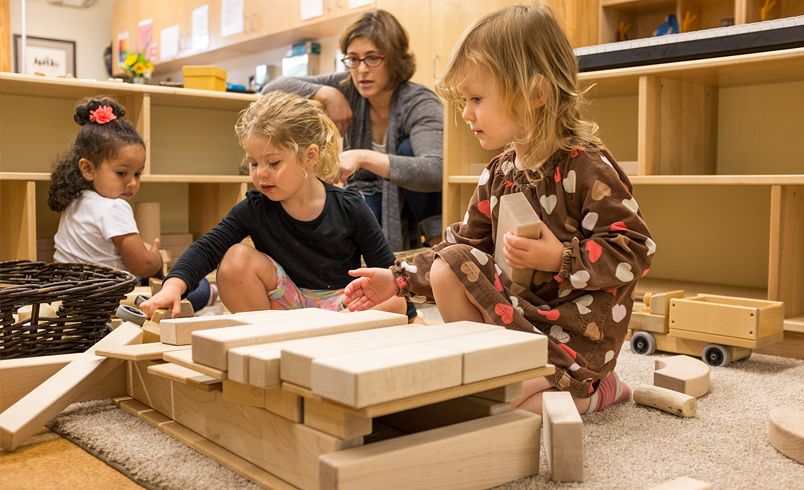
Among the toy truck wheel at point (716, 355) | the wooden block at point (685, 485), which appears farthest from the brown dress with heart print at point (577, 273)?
the toy truck wheel at point (716, 355)

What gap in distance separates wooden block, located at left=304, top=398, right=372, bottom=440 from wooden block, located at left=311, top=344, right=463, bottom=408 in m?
0.04

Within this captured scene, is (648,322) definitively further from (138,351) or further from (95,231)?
(95,231)

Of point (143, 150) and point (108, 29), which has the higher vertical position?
point (108, 29)

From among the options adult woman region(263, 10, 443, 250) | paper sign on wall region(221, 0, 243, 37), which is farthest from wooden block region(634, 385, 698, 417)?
paper sign on wall region(221, 0, 243, 37)

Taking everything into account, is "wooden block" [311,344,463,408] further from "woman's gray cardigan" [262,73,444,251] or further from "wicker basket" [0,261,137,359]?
"woman's gray cardigan" [262,73,444,251]

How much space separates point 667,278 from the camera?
2.45 m

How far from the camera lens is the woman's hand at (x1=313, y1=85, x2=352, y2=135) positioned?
8.01 feet

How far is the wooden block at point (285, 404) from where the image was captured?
0.83 metres

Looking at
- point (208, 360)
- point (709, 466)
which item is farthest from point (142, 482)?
point (709, 466)

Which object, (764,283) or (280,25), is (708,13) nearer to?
(764,283)

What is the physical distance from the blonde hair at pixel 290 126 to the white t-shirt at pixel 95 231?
710 mm

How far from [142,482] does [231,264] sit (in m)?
0.70

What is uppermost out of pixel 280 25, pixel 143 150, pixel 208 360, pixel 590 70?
pixel 280 25

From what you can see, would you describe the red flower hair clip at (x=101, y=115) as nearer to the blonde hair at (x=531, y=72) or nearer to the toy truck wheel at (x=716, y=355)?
the blonde hair at (x=531, y=72)
